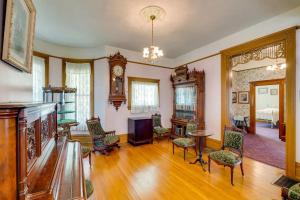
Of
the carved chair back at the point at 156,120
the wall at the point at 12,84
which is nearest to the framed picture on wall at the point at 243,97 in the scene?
the carved chair back at the point at 156,120

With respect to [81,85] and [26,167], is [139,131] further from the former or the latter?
[26,167]

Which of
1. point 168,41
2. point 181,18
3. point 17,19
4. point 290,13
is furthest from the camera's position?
point 168,41

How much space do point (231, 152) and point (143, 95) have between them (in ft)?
10.7

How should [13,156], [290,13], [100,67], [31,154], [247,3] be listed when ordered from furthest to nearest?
1. [100,67]
2. [290,13]
3. [247,3]
4. [31,154]
5. [13,156]

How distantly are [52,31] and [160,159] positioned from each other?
4041 millimetres

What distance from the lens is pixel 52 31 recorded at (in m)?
3.67

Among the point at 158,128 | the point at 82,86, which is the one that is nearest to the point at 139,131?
A: the point at 158,128

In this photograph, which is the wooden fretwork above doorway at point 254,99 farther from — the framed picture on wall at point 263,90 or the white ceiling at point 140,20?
the white ceiling at point 140,20

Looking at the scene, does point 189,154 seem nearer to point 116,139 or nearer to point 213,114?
point 213,114

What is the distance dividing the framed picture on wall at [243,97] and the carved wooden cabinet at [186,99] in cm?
379

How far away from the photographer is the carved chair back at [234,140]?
2.90 meters

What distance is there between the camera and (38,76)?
405 centimetres

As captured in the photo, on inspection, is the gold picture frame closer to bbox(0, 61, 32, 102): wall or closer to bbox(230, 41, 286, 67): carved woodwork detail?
bbox(0, 61, 32, 102): wall

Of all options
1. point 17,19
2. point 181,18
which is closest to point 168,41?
point 181,18
